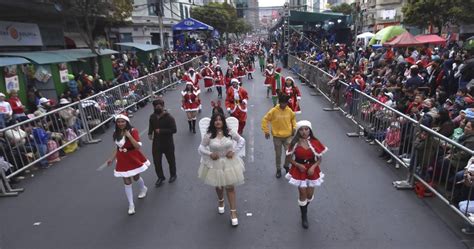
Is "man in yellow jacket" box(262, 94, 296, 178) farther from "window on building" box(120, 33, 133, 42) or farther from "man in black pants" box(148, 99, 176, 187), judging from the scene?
"window on building" box(120, 33, 133, 42)

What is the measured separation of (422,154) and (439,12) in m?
26.4

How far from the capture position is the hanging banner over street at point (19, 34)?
49.5 feet

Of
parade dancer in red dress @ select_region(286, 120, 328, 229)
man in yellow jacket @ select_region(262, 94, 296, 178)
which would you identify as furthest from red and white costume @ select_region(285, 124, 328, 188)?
man in yellow jacket @ select_region(262, 94, 296, 178)

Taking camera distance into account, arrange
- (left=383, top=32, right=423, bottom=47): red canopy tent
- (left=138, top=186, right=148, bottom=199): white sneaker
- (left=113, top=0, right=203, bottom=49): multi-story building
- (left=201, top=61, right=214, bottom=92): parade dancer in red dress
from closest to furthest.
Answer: (left=138, top=186, right=148, bottom=199): white sneaker < (left=383, top=32, right=423, bottom=47): red canopy tent < (left=201, top=61, right=214, bottom=92): parade dancer in red dress < (left=113, top=0, right=203, bottom=49): multi-story building

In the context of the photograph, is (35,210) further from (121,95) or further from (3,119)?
(121,95)

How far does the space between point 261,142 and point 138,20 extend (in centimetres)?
3047

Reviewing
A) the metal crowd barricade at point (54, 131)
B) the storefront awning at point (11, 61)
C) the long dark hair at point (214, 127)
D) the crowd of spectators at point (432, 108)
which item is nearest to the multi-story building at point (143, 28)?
the storefront awning at point (11, 61)

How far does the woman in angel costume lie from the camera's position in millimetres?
4871

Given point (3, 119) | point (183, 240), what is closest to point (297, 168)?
point (183, 240)

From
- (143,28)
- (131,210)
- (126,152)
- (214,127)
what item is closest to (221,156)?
(214,127)

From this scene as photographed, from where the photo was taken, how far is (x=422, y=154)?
5895 millimetres

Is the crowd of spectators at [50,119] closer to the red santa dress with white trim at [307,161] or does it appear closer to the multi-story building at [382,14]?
the red santa dress with white trim at [307,161]

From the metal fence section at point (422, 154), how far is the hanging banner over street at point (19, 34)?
577 inches

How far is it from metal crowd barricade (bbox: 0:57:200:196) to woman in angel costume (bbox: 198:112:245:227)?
4.10 m
